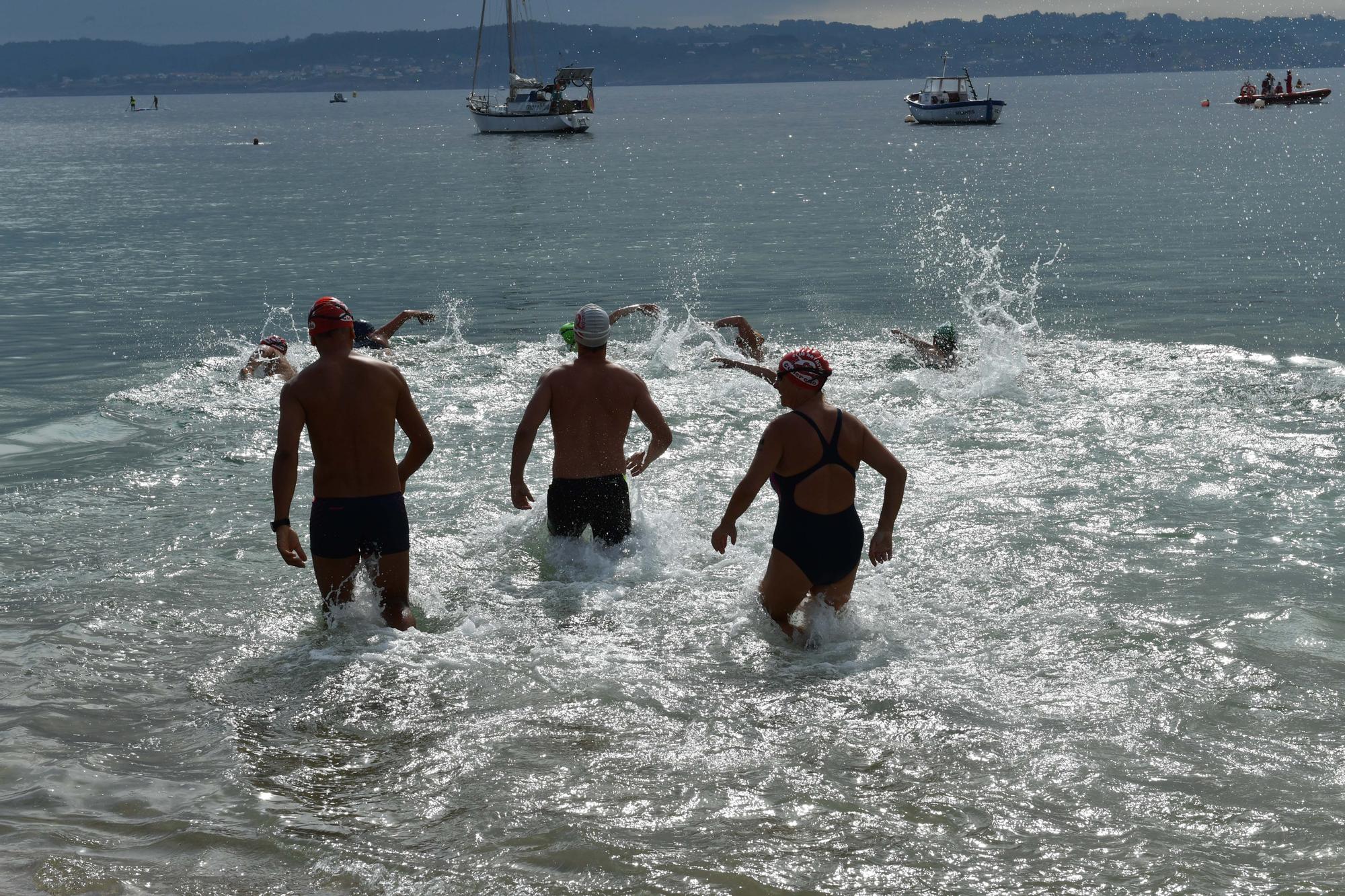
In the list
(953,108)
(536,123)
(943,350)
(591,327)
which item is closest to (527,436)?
(591,327)

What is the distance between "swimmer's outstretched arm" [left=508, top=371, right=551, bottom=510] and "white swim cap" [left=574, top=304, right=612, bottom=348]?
34cm

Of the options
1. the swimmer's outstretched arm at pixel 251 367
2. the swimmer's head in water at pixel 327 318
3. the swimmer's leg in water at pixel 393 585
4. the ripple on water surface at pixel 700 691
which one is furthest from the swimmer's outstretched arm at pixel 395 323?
the swimmer's head in water at pixel 327 318

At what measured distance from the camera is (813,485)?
6535 mm

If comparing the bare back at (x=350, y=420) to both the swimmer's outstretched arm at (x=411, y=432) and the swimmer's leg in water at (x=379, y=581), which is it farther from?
the swimmer's leg in water at (x=379, y=581)

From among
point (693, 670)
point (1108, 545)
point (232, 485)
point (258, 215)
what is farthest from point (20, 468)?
point (258, 215)

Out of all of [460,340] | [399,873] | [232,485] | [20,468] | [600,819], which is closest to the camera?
[399,873]

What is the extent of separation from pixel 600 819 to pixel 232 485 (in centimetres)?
673

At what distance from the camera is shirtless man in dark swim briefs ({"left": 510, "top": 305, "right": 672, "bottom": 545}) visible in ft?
25.5

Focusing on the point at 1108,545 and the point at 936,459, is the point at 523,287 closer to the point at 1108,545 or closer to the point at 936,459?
the point at 936,459

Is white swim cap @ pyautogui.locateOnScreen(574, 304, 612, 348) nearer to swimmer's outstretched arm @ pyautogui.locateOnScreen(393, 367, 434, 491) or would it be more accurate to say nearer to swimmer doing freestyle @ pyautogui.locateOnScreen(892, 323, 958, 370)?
swimmer's outstretched arm @ pyautogui.locateOnScreen(393, 367, 434, 491)

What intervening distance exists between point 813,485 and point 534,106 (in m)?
95.8

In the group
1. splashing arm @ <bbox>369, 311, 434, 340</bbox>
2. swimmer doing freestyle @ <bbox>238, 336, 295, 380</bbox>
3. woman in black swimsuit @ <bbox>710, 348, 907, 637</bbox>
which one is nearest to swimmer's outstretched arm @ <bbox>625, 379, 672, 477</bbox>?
woman in black swimsuit @ <bbox>710, 348, 907, 637</bbox>

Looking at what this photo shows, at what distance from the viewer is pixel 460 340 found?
17078 millimetres

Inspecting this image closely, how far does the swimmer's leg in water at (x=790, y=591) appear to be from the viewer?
22.3 ft
